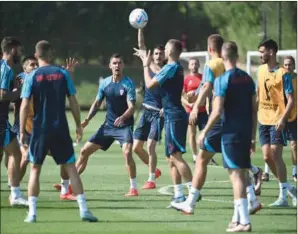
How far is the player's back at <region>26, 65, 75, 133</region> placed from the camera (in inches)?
563

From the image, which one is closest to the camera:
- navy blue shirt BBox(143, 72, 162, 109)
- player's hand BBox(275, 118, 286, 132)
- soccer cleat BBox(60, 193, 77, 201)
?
player's hand BBox(275, 118, 286, 132)

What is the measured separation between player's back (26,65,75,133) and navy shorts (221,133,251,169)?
2.09 metres

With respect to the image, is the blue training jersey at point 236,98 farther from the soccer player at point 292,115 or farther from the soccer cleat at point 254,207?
the soccer player at point 292,115

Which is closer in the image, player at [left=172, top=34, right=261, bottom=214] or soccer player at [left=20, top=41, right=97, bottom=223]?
soccer player at [left=20, top=41, right=97, bottom=223]

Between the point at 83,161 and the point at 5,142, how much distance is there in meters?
1.63

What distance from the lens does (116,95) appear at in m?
18.0

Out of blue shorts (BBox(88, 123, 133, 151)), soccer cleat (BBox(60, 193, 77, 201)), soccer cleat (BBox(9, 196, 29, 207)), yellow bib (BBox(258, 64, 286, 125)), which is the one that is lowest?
soccer cleat (BBox(60, 193, 77, 201))

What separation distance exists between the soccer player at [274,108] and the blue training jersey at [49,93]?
297 centimetres

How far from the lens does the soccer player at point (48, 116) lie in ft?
46.9

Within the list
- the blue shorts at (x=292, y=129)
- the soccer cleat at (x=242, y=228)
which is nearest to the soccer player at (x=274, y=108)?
the soccer cleat at (x=242, y=228)

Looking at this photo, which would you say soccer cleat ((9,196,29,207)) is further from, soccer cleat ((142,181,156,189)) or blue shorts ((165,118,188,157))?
soccer cleat ((142,181,156,189))

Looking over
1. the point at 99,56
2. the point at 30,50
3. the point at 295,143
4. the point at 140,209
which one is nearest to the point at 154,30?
the point at 99,56

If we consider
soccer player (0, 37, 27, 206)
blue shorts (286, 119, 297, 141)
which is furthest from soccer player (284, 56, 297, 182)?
soccer player (0, 37, 27, 206)

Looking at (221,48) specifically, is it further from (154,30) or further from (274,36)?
(154,30)
